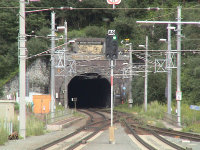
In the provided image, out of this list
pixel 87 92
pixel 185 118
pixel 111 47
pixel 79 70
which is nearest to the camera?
pixel 111 47

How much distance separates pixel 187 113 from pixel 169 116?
169 centimetres

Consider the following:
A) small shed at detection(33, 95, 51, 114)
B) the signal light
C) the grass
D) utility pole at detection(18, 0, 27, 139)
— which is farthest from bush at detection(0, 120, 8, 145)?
small shed at detection(33, 95, 51, 114)

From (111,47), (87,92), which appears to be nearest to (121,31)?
(87,92)

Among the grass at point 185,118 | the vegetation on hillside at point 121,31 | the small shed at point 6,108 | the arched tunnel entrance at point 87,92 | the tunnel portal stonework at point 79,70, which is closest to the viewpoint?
the small shed at point 6,108

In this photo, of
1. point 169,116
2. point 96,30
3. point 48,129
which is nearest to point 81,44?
point 96,30

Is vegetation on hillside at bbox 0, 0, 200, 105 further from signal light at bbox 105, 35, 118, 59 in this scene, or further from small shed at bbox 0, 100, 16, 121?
small shed at bbox 0, 100, 16, 121

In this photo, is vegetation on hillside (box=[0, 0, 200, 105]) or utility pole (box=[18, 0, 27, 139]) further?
vegetation on hillside (box=[0, 0, 200, 105])

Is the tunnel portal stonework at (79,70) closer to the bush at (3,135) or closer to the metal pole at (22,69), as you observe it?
the metal pole at (22,69)

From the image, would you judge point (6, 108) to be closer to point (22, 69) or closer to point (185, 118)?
point (22, 69)

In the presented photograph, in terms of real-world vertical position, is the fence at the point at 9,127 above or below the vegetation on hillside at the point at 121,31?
below

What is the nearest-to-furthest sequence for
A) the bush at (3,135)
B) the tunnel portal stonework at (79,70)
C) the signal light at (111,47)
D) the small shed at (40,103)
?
the bush at (3,135)
the signal light at (111,47)
the small shed at (40,103)
the tunnel portal stonework at (79,70)

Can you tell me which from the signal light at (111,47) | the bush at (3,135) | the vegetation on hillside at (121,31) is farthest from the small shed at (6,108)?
the vegetation on hillside at (121,31)

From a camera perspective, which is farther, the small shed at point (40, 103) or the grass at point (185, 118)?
the small shed at point (40, 103)

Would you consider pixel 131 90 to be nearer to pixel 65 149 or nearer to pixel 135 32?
pixel 135 32
